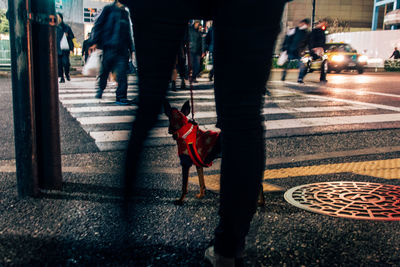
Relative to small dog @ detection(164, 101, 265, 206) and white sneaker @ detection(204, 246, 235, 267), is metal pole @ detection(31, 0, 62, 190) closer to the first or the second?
small dog @ detection(164, 101, 265, 206)

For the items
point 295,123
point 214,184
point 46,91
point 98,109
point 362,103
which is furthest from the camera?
point 362,103

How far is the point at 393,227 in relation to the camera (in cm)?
→ 205

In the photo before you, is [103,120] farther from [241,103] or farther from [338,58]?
[338,58]

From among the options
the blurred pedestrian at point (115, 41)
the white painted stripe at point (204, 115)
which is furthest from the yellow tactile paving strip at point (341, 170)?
the blurred pedestrian at point (115, 41)

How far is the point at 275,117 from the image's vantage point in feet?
19.2

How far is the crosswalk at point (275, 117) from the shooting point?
15.2 ft

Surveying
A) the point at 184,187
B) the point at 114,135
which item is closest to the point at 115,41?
the point at 114,135

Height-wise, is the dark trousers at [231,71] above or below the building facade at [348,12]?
below

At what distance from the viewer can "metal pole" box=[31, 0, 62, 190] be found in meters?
2.32

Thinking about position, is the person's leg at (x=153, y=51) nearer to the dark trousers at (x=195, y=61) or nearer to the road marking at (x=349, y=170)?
the road marking at (x=349, y=170)

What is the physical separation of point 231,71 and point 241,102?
11cm

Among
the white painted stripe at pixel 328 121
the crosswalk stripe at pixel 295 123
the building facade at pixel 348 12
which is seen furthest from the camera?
the building facade at pixel 348 12

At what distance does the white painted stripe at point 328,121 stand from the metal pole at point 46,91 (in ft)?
9.79

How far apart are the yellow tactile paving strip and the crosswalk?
1.12 m
